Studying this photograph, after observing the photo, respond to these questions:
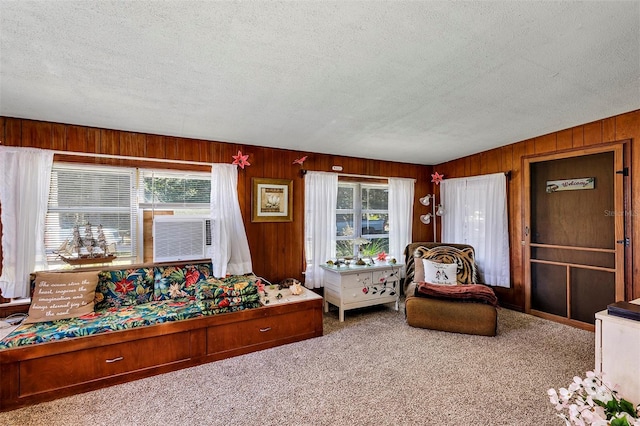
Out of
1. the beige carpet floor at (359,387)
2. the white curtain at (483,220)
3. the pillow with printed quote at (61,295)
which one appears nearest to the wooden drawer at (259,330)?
the beige carpet floor at (359,387)

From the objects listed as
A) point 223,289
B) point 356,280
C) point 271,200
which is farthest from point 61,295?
point 356,280

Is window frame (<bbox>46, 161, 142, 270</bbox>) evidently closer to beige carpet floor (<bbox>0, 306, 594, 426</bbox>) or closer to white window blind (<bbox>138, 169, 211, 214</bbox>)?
white window blind (<bbox>138, 169, 211, 214</bbox>)

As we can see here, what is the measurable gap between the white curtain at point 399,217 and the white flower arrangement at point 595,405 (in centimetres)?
373

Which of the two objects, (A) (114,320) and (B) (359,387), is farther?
(A) (114,320)

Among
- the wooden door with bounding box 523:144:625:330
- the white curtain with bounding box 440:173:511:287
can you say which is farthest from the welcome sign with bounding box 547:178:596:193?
the white curtain with bounding box 440:173:511:287

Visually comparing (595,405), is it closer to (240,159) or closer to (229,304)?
(229,304)

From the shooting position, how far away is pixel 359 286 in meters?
3.72

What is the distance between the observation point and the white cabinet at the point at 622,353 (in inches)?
61.8

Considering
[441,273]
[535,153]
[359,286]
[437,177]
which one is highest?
[535,153]

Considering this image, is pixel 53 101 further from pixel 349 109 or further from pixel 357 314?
pixel 357 314

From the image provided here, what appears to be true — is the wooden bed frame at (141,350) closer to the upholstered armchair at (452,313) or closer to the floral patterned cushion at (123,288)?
the floral patterned cushion at (123,288)

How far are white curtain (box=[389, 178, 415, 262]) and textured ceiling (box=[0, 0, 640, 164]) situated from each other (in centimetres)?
169

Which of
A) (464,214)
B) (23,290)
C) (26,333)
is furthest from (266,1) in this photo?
(464,214)

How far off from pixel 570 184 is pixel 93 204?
5289 millimetres
